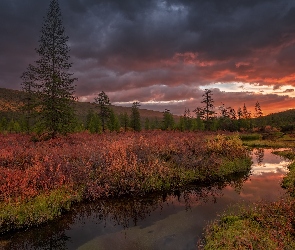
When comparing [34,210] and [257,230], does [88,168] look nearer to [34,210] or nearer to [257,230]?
[34,210]

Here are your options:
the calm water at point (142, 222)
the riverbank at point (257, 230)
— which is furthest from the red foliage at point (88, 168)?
the riverbank at point (257, 230)

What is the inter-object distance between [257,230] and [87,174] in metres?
9.77

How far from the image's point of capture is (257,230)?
846cm

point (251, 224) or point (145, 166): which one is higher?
point (145, 166)

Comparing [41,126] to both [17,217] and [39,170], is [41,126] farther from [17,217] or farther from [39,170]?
[17,217]

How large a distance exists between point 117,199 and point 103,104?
148 ft

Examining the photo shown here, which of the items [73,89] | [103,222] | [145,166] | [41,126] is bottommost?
[103,222]

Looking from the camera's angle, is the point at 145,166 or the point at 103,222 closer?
the point at 103,222

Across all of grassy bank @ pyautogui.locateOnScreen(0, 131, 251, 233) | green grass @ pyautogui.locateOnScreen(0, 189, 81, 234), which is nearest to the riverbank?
grassy bank @ pyautogui.locateOnScreen(0, 131, 251, 233)

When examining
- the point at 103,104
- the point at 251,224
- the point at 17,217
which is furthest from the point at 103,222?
the point at 103,104

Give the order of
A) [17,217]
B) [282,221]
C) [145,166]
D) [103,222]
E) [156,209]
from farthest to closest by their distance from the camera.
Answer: [145,166] → [156,209] → [103,222] → [17,217] → [282,221]

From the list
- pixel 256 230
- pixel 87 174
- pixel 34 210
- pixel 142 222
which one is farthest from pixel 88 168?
pixel 256 230

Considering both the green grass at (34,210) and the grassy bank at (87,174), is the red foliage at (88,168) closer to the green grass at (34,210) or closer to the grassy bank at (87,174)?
the grassy bank at (87,174)

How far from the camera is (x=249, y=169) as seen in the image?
72.9 ft
